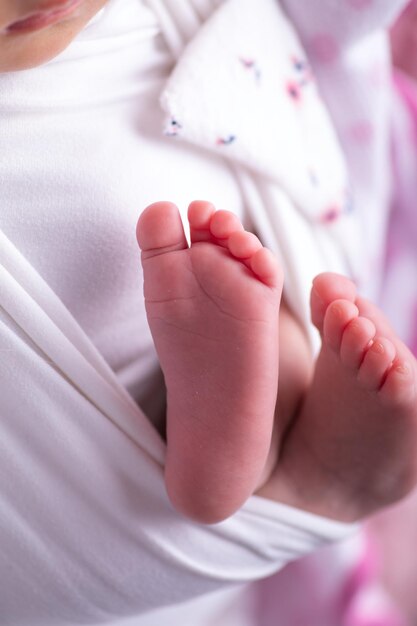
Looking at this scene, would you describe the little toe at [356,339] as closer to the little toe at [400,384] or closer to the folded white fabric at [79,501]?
the little toe at [400,384]

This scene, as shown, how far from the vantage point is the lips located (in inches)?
21.5

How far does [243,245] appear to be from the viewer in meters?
0.58

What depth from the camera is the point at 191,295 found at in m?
0.59

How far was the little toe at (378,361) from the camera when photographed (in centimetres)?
59

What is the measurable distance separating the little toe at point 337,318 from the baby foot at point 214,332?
4 centimetres

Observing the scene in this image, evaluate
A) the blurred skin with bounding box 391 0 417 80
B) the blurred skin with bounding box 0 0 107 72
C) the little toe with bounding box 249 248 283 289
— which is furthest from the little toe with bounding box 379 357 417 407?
the blurred skin with bounding box 391 0 417 80

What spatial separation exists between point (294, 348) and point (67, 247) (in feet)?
0.71

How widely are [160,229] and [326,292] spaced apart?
135mm

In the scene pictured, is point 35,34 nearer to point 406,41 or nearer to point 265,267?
point 265,267

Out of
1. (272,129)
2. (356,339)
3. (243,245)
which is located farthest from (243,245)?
(272,129)

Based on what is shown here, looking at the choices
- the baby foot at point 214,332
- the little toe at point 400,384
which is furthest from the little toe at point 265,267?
the little toe at point 400,384

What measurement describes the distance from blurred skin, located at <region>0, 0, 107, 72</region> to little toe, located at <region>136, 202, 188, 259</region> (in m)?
0.13

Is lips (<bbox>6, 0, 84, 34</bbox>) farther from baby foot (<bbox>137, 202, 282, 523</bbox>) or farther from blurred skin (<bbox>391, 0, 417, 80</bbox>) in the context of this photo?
blurred skin (<bbox>391, 0, 417, 80</bbox>)

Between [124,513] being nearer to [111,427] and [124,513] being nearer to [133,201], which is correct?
[111,427]
